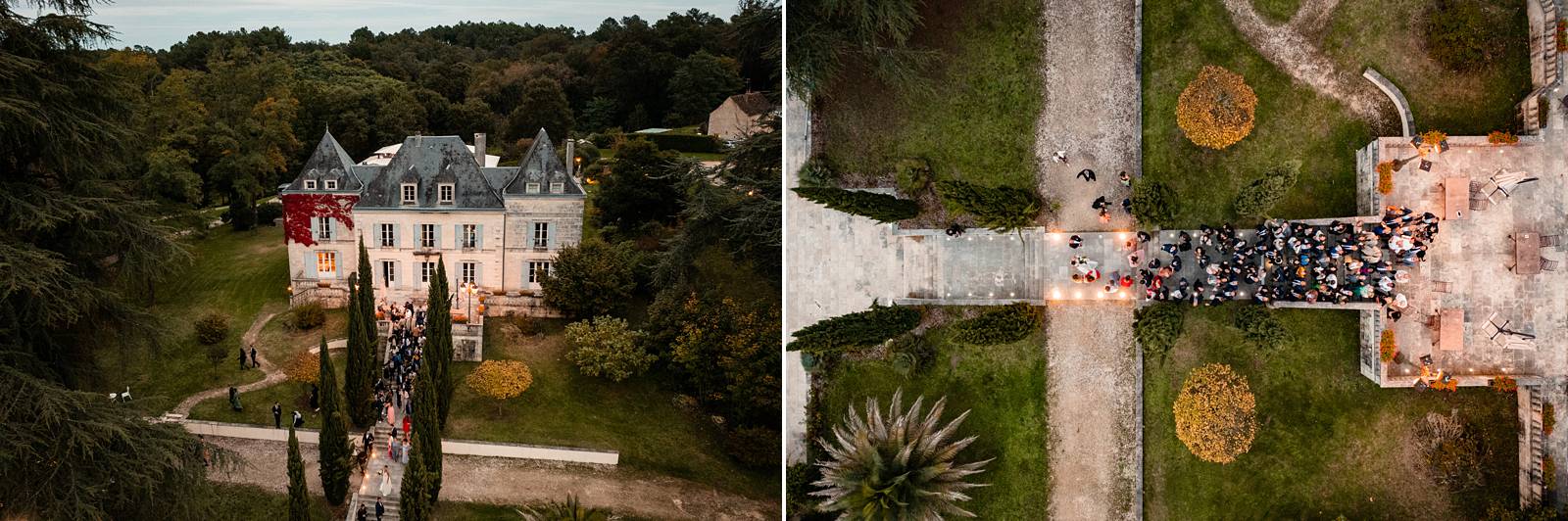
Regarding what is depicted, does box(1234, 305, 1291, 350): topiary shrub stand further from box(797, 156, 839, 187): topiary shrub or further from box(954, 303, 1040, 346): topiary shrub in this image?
box(797, 156, 839, 187): topiary shrub

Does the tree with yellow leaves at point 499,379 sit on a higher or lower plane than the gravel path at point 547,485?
higher

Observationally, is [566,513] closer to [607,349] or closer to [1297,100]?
[607,349]

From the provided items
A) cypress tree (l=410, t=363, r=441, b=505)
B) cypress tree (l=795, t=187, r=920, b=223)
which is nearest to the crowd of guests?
cypress tree (l=795, t=187, r=920, b=223)

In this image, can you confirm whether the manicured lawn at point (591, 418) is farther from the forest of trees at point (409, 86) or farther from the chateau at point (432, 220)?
the forest of trees at point (409, 86)

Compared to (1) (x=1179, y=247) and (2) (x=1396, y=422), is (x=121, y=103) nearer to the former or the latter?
(1) (x=1179, y=247)

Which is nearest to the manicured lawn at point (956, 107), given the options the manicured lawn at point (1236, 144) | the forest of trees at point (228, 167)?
the forest of trees at point (228, 167)

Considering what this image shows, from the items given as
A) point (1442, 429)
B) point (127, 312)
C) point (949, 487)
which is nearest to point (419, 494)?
point (127, 312)

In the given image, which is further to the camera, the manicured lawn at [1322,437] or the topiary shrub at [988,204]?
the manicured lawn at [1322,437]

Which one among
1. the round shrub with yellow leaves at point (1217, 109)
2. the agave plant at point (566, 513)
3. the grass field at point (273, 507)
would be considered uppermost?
the round shrub with yellow leaves at point (1217, 109)
